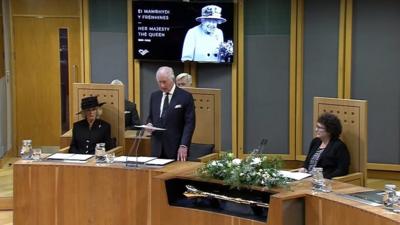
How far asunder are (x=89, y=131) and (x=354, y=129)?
2318 millimetres

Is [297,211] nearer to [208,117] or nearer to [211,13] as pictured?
[208,117]

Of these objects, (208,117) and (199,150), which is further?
(208,117)

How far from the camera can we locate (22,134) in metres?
9.58

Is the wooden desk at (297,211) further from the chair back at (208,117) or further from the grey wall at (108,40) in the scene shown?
the grey wall at (108,40)

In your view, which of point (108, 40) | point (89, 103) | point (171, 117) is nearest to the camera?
point (171, 117)

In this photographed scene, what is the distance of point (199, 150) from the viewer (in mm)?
6441

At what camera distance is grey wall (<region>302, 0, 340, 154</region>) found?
8.27 metres

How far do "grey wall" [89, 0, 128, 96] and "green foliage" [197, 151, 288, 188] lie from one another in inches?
169

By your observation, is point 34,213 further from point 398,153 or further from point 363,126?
point 398,153

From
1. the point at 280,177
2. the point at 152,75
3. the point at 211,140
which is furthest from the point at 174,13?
the point at 280,177

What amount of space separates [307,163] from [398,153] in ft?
9.40

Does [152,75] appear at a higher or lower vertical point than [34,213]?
higher

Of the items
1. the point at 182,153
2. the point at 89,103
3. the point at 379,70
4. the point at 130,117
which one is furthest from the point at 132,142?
the point at 379,70

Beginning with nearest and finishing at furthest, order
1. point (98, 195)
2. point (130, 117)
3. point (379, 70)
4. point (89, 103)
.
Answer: point (98, 195) < point (89, 103) < point (130, 117) < point (379, 70)
